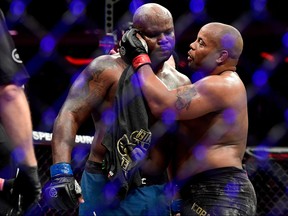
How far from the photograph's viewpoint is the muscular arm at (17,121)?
1.43 meters

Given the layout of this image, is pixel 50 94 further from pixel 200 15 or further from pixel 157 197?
pixel 157 197

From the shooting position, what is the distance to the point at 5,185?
1.55 meters

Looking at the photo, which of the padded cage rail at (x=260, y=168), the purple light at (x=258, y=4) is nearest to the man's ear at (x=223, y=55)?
the padded cage rail at (x=260, y=168)

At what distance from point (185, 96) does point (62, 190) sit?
511 mm

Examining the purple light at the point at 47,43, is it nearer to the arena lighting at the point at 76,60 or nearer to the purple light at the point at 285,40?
the arena lighting at the point at 76,60

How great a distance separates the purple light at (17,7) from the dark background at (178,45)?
2 cm

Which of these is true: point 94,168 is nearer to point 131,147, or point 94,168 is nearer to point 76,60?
point 131,147

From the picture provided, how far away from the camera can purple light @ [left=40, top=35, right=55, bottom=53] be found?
469cm

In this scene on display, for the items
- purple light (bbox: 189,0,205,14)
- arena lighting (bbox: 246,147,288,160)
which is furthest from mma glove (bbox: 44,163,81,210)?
purple light (bbox: 189,0,205,14)

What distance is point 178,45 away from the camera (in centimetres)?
493

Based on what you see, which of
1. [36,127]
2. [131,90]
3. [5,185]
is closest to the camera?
[5,185]

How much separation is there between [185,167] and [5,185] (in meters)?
0.66

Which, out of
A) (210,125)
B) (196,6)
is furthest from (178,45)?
(210,125)

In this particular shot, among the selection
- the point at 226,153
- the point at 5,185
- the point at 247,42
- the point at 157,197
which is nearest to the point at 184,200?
the point at 157,197
